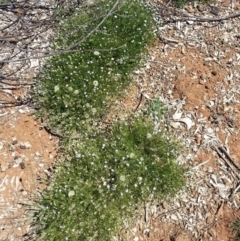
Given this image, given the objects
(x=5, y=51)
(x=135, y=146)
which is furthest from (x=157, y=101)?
(x=5, y=51)

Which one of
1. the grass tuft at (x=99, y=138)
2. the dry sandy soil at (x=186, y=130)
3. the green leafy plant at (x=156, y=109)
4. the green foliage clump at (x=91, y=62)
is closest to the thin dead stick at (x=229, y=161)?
the dry sandy soil at (x=186, y=130)

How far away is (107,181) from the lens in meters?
4.21

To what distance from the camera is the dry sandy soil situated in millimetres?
4207

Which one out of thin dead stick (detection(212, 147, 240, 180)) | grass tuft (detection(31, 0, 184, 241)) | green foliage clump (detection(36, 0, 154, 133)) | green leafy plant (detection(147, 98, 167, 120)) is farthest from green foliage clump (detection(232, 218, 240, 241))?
green foliage clump (detection(36, 0, 154, 133))

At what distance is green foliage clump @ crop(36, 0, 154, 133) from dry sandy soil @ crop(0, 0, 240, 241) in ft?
0.62

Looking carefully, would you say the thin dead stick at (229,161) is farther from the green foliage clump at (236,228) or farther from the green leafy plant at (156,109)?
the green leafy plant at (156,109)

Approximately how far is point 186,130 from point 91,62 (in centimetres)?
114

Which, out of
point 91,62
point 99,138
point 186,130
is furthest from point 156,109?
point 91,62

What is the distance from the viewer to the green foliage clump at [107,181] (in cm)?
402

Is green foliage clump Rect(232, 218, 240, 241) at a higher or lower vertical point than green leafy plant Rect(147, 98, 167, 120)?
lower

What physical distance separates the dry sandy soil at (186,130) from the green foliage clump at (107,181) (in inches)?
6.5

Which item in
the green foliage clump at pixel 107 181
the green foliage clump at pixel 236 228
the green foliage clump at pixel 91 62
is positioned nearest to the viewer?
the green foliage clump at pixel 107 181

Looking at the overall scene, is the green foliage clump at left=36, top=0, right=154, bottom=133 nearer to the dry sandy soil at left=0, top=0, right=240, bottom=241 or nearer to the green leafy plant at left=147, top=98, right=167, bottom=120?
the dry sandy soil at left=0, top=0, right=240, bottom=241

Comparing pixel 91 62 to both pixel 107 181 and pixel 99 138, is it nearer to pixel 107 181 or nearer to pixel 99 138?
pixel 99 138
